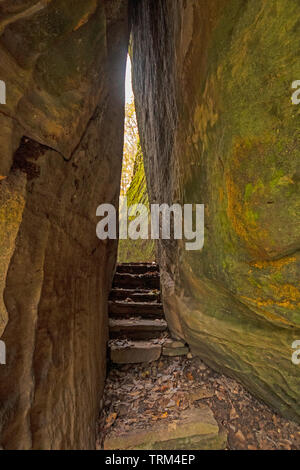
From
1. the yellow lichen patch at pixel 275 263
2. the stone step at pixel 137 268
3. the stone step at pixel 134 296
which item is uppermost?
the yellow lichen patch at pixel 275 263

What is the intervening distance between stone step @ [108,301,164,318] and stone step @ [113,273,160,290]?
938 mm

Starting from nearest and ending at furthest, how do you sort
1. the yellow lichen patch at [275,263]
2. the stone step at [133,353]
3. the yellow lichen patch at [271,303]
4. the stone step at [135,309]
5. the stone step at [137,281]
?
1. the yellow lichen patch at [275,263]
2. the yellow lichen patch at [271,303]
3. the stone step at [133,353]
4. the stone step at [135,309]
5. the stone step at [137,281]

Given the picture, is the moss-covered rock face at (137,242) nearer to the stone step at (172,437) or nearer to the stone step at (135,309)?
the stone step at (135,309)

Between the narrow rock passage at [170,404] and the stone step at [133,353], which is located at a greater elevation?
the stone step at [133,353]

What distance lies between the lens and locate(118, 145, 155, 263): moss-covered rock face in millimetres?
12061

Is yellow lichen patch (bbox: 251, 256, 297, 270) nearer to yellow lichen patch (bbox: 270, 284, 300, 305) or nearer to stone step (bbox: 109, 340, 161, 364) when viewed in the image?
yellow lichen patch (bbox: 270, 284, 300, 305)

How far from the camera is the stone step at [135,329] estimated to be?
4.08m

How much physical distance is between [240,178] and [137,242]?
434 inches

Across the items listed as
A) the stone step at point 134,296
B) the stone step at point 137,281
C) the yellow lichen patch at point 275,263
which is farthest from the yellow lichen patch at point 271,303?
the stone step at point 137,281

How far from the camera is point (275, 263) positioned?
2072 millimetres

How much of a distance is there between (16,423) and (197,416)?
2.05 meters

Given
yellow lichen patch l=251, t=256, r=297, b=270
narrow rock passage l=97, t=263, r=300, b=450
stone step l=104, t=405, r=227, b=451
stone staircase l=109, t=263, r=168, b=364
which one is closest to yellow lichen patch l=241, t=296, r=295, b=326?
yellow lichen patch l=251, t=256, r=297, b=270
